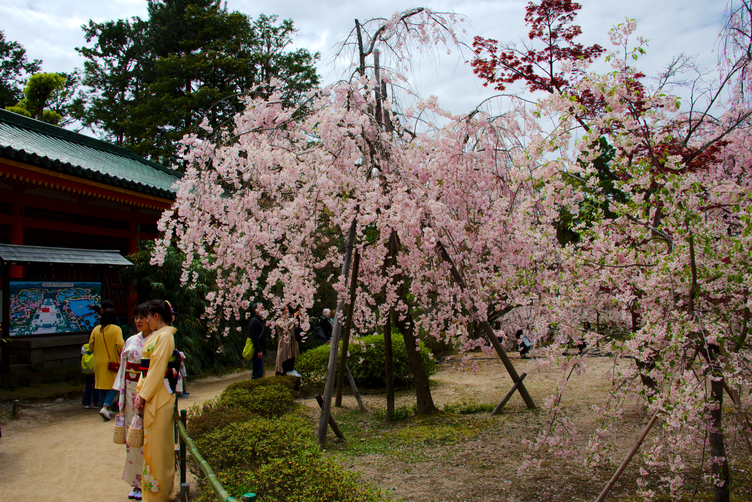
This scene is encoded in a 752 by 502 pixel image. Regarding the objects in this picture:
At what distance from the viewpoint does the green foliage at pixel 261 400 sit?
570 centimetres

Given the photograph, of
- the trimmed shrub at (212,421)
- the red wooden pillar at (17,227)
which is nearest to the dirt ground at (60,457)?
the trimmed shrub at (212,421)

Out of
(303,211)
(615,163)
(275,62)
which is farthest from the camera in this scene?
(275,62)

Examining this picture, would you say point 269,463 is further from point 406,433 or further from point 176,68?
point 176,68

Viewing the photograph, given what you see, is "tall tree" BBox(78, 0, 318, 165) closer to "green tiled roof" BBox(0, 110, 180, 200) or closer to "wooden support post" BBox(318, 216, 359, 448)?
"green tiled roof" BBox(0, 110, 180, 200)

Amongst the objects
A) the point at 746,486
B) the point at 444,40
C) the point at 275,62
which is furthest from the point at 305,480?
the point at 275,62

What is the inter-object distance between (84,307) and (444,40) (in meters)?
7.82

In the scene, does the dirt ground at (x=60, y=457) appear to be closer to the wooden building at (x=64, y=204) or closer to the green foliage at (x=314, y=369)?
the wooden building at (x=64, y=204)

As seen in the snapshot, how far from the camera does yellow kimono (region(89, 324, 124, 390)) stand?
6.59 m

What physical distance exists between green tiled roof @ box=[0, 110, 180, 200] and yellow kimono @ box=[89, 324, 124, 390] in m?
3.11

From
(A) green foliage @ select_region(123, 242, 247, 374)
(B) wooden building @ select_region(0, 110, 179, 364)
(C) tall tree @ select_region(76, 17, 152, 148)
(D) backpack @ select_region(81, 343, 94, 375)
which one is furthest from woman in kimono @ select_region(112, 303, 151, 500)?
(C) tall tree @ select_region(76, 17, 152, 148)

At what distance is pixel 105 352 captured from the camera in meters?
6.59

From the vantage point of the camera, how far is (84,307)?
8586mm

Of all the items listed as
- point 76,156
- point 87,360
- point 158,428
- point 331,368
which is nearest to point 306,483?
point 158,428

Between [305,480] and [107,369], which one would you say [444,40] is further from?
[107,369]
